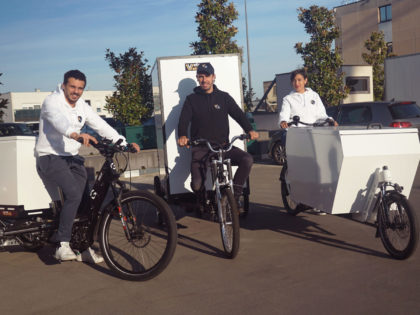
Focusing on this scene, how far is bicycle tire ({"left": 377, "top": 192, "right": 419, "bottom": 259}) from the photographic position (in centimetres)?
454

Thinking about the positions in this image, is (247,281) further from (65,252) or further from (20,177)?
(20,177)

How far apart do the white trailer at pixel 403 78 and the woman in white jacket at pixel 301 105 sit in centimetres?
1188

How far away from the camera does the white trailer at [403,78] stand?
57.2ft

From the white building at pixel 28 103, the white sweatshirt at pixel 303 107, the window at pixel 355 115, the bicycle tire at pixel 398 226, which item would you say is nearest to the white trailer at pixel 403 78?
the window at pixel 355 115

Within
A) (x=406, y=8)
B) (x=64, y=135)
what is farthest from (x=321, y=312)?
(x=406, y=8)

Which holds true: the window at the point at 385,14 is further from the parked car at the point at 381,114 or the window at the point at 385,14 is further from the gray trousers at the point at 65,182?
the gray trousers at the point at 65,182

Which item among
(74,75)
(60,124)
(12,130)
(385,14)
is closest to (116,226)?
(60,124)

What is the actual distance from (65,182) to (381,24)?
47229 mm

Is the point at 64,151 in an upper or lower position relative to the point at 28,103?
lower

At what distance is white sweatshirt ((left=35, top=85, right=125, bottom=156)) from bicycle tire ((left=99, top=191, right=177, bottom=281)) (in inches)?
30.4

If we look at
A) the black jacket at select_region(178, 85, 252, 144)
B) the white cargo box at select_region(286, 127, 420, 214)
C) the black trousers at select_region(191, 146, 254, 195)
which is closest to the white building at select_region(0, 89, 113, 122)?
the black jacket at select_region(178, 85, 252, 144)

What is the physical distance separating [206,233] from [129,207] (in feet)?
6.48

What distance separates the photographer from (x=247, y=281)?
174 inches

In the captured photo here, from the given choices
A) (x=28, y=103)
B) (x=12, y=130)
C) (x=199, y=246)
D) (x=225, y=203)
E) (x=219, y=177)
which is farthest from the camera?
(x=28, y=103)
